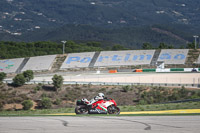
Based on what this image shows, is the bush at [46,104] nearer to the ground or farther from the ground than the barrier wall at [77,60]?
nearer to the ground

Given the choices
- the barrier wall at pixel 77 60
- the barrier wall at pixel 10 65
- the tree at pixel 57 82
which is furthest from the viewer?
the barrier wall at pixel 77 60

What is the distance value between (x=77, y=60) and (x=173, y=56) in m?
24.9

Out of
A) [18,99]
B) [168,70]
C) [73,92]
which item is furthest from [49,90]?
[168,70]

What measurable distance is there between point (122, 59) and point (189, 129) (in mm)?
80964

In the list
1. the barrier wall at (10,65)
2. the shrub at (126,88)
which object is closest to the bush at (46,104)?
the shrub at (126,88)

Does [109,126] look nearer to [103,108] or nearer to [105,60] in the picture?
[103,108]

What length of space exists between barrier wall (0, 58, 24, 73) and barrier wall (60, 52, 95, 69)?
1167cm

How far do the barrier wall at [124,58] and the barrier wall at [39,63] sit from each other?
40.4 ft

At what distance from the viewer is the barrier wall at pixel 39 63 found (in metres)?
93.9

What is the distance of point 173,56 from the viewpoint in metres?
97.2

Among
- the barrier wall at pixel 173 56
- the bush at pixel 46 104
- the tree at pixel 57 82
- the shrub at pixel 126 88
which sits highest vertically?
the barrier wall at pixel 173 56

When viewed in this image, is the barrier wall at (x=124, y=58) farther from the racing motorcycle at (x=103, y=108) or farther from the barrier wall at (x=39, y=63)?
the racing motorcycle at (x=103, y=108)

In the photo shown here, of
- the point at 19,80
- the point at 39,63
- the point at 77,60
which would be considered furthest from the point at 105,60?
the point at 19,80

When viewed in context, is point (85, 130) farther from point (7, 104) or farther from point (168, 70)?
point (168, 70)
